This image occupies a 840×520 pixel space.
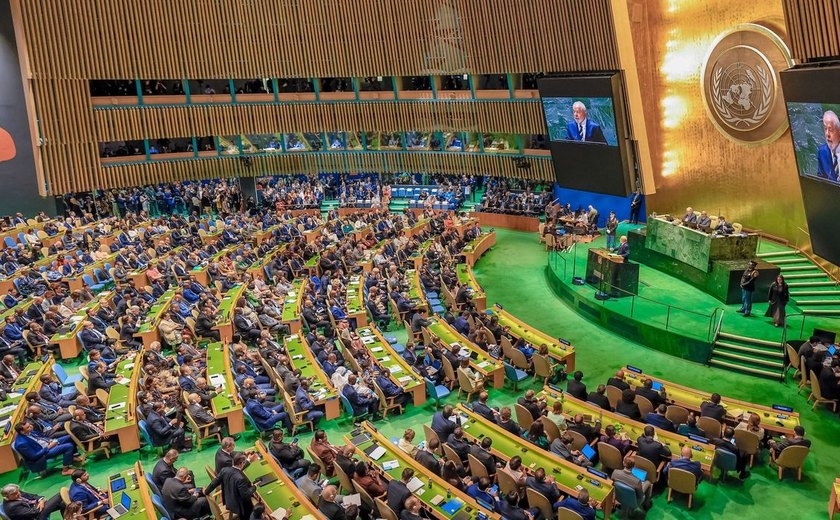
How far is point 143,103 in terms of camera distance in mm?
25797

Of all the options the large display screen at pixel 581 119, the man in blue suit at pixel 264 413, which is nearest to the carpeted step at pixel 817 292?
the large display screen at pixel 581 119

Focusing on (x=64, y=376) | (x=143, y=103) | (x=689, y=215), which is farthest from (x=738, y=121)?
(x=143, y=103)

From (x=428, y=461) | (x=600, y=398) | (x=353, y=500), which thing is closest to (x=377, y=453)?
(x=428, y=461)

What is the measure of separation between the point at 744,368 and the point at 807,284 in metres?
4.01

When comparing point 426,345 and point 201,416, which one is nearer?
point 201,416

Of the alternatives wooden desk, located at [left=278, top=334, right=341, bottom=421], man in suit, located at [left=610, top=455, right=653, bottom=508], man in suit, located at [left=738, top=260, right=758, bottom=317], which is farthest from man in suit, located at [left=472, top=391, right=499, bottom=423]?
man in suit, located at [left=738, top=260, right=758, bottom=317]

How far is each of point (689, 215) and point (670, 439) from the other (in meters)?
9.13

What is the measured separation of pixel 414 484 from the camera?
805 centimetres

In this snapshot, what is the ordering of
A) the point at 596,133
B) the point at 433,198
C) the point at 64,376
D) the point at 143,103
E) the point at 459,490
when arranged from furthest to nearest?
the point at 433,198 < the point at 143,103 < the point at 596,133 < the point at 64,376 < the point at 459,490

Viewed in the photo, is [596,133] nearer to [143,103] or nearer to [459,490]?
[459,490]

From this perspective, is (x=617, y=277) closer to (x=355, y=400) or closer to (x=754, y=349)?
(x=754, y=349)

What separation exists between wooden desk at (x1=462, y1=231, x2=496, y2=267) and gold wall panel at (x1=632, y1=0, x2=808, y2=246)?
5406 mm

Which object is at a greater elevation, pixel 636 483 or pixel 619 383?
pixel 619 383

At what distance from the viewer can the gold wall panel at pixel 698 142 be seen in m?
16.2
